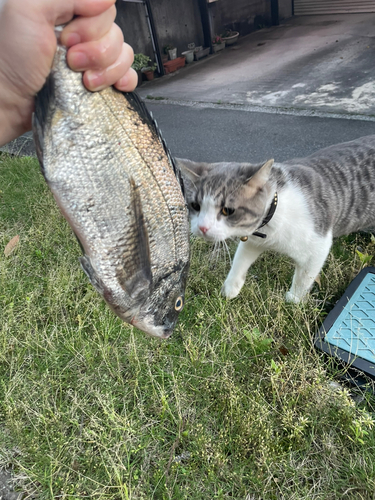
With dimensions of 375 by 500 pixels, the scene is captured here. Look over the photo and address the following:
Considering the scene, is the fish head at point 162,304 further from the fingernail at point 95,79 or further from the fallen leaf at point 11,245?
the fallen leaf at point 11,245

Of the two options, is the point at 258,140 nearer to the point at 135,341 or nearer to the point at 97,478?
the point at 135,341

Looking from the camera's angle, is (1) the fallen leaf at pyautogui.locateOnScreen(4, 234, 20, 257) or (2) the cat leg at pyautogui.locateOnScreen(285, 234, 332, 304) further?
(1) the fallen leaf at pyautogui.locateOnScreen(4, 234, 20, 257)

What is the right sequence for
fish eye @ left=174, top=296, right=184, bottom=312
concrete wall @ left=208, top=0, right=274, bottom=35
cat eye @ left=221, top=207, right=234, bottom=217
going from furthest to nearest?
1. concrete wall @ left=208, top=0, right=274, bottom=35
2. cat eye @ left=221, top=207, right=234, bottom=217
3. fish eye @ left=174, top=296, right=184, bottom=312

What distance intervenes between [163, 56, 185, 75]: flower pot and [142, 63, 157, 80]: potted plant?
41cm

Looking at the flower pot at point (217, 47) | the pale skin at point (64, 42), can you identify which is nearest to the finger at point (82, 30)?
the pale skin at point (64, 42)

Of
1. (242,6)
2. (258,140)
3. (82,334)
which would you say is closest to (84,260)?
(82,334)

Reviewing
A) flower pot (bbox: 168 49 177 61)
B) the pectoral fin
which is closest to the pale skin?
the pectoral fin

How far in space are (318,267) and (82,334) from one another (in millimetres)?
1754

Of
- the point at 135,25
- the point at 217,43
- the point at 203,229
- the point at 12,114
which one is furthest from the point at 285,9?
the point at 12,114

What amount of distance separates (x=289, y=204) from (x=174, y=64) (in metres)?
9.62

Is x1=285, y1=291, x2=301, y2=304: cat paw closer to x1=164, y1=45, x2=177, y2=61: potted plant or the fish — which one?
the fish

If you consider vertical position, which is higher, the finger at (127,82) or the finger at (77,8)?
the finger at (77,8)

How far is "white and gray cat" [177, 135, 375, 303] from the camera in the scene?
2.05m

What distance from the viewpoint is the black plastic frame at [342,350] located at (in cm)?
207
